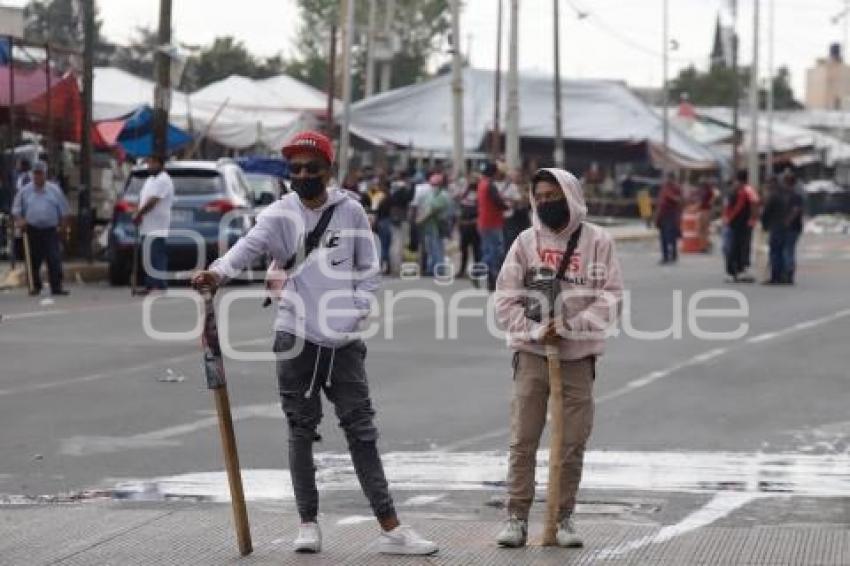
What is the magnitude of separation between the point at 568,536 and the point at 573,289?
1.07 m

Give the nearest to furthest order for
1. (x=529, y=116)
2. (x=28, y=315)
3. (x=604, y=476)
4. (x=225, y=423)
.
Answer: (x=225, y=423), (x=604, y=476), (x=28, y=315), (x=529, y=116)

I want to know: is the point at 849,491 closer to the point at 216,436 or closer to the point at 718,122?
the point at 216,436

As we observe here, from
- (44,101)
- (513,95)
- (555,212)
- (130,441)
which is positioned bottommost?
(130,441)

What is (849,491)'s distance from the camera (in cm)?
1024

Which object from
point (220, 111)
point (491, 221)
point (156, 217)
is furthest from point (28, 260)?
point (220, 111)

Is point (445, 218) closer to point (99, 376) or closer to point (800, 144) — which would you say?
point (99, 376)

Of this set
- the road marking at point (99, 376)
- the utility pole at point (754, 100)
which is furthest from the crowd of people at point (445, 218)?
the utility pole at point (754, 100)

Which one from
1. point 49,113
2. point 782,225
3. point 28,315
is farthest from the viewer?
point 49,113

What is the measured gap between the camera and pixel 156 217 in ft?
82.0

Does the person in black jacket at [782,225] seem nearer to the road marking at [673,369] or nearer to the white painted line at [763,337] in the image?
the road marking at [673,369]

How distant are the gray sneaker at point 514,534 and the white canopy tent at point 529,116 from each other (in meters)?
47.3

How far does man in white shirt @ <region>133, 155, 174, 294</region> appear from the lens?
24.7 metres

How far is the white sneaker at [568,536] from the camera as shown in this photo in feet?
27.0

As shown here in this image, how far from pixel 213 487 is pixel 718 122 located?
76773 millimetres
